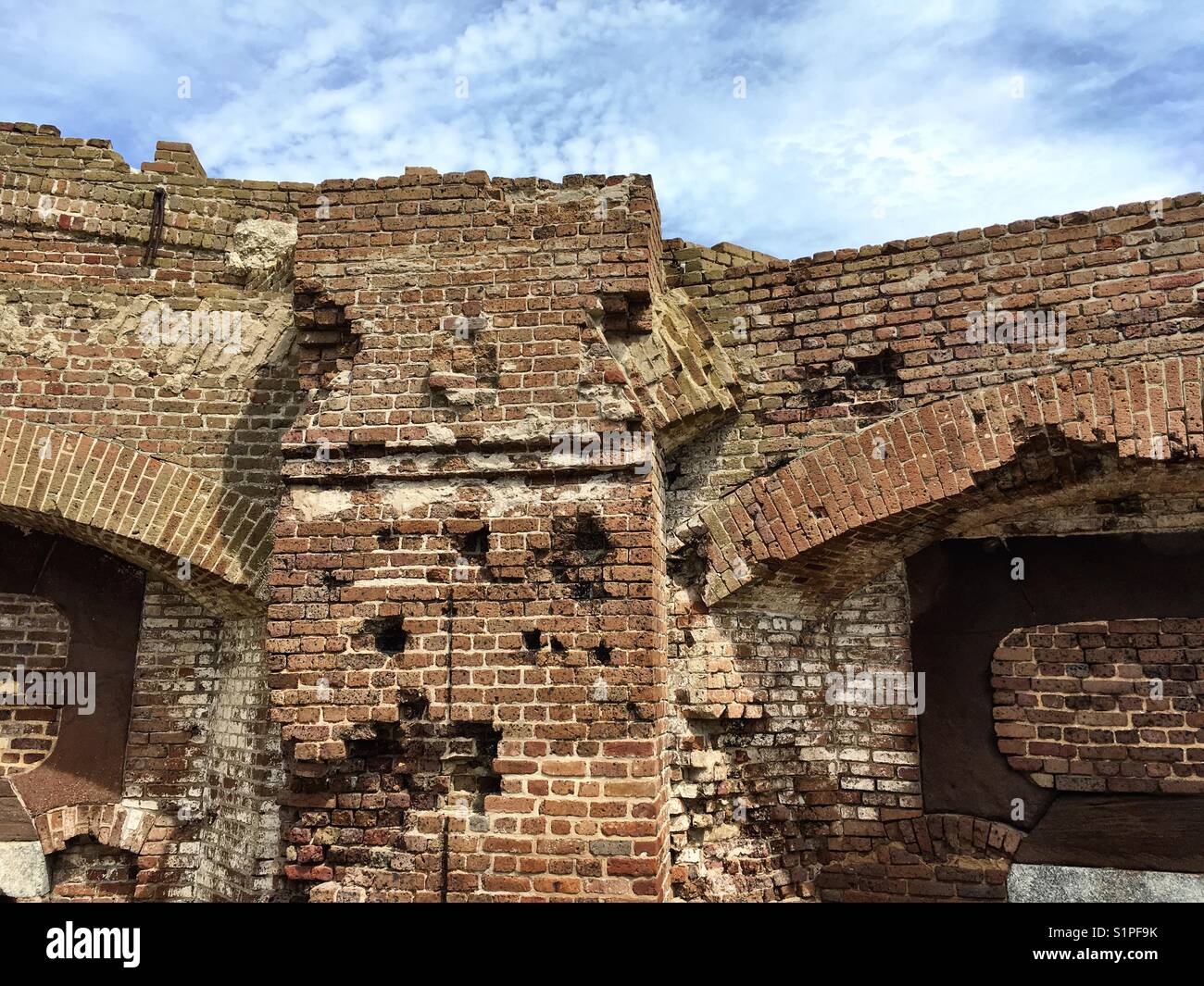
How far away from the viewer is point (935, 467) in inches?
170

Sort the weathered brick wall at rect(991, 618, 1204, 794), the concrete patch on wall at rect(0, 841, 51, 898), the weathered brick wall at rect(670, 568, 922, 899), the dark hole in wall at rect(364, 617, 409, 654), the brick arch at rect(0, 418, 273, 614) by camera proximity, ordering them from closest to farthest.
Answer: the dark hole in wall at rect(364, 617, 409, 654) → the weathered brick wall at rect(991, 618, 1204, 794) → the weathered brick wall at rect(670, 568, 922, 899) → the brick arch at rect(0, 418, 273, 614) → the concrete patch on wall at rect(0, 841, 51, 898)

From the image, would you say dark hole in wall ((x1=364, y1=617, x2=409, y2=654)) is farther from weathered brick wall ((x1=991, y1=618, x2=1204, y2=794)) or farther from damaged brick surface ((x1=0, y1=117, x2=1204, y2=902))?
weathered brick wall ((x1=991, y1=618, x2=1204, y2=794))

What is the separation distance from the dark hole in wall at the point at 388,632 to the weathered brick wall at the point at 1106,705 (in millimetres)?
2891

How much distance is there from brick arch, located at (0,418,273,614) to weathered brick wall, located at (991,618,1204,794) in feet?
12.7

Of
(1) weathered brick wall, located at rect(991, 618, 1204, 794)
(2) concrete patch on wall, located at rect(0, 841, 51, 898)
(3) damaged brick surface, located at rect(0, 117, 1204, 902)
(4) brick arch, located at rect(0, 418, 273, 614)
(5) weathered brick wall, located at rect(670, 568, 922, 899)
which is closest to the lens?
(3) damaged brick surface, located at rect(0, 117, 1204, 902)

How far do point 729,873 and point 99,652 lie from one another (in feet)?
11.8

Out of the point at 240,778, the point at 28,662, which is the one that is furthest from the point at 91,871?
the point at 28,662

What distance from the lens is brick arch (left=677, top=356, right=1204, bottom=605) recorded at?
4.08 meters

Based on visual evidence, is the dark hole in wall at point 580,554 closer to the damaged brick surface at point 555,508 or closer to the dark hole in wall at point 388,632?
the damaged brick surface at point 555,508

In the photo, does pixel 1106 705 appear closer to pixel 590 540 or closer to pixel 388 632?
pixel 590 540

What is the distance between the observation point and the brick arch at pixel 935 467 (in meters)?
4.08

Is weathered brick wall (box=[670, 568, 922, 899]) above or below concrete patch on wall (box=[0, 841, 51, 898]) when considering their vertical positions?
above

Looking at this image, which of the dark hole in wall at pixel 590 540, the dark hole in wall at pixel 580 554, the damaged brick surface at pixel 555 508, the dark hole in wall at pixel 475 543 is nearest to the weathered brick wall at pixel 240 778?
the damaged brick surface at pixel 555 508

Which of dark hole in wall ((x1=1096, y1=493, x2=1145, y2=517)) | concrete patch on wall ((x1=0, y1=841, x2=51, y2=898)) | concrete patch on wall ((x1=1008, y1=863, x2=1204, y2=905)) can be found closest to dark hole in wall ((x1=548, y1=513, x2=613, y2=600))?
concrete patch on wall ((x1=1008, y1=863, x2=1204, y2=905))
